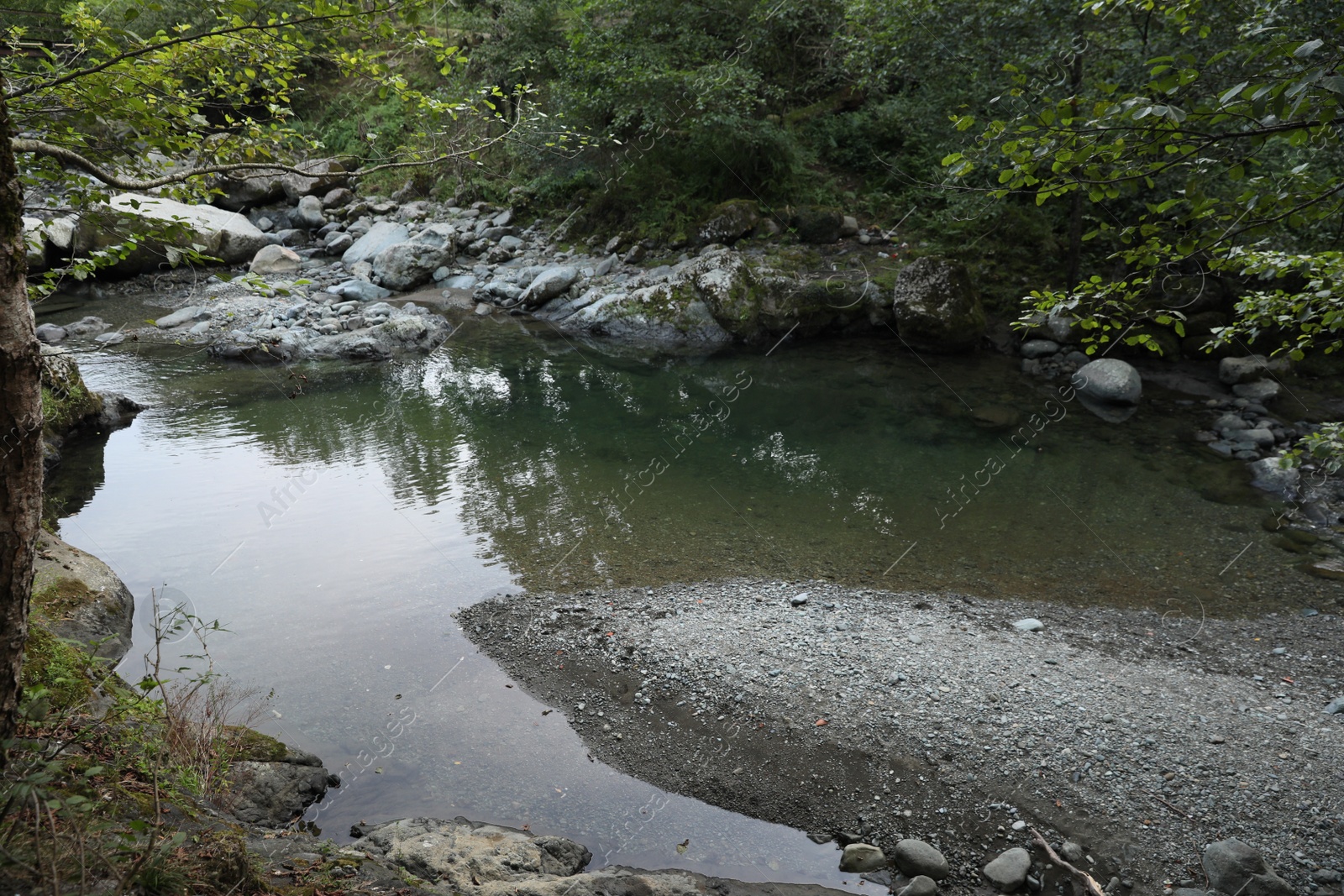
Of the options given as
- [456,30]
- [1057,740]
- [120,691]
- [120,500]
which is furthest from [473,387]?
[456,30]

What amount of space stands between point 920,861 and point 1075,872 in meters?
0.82

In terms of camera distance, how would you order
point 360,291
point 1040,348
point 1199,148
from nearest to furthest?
point 1199,148, point 1040,348, point 360,291

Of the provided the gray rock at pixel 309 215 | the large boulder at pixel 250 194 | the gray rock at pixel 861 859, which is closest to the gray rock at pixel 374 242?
the gray rock at pixel 309 215

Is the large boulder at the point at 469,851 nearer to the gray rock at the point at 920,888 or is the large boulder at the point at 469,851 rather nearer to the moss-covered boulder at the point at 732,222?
the gray rock at the point at 920,888

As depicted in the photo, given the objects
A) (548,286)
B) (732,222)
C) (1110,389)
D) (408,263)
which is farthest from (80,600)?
(408,263)

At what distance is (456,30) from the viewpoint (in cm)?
2558

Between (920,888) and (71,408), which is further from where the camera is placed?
(71,408)

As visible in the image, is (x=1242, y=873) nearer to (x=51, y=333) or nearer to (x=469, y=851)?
(x=469, y=851)

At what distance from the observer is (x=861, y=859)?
450cm

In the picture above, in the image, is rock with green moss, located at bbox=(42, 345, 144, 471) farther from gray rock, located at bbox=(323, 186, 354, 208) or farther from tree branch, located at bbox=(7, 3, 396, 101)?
gray rock, located at bbox=(323, 186, 354, 208)

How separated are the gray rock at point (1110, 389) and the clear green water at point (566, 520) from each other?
33 centimetres

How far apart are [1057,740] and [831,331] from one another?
1241cm

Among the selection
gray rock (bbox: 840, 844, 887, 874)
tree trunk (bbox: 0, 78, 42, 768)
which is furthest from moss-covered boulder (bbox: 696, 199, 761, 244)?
tree trunk (bbox: 0, 78, 42, 768)

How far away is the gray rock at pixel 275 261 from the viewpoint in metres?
20.5
